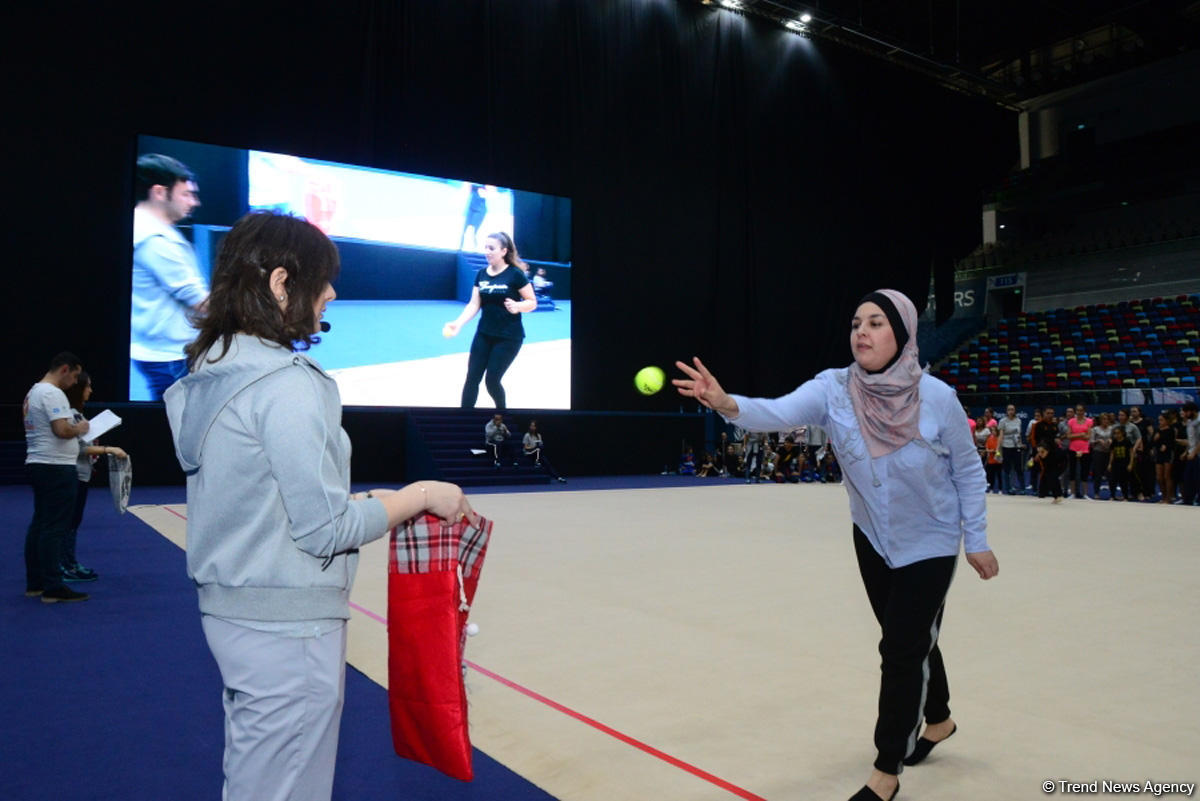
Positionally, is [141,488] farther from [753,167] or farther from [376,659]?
[753,167]

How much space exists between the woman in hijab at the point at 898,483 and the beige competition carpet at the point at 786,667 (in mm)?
355

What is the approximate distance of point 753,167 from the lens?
20.4 m

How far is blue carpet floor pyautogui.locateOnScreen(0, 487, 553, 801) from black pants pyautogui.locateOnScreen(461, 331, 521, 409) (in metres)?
10.0

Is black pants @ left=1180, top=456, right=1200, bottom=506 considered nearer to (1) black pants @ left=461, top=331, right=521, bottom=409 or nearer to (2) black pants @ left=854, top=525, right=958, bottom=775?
(1) black pants @ left=461, top=331, right=521, bottom=409

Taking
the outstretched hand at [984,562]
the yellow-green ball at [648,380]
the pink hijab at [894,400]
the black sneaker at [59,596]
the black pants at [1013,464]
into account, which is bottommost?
the black sneaker at [59,596]

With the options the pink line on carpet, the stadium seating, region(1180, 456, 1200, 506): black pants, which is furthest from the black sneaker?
the stadium seating

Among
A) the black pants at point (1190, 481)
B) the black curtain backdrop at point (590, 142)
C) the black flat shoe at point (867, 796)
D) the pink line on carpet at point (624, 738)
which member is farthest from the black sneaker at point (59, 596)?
the black pants at point (1190, 481)

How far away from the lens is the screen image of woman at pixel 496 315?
49.7ft

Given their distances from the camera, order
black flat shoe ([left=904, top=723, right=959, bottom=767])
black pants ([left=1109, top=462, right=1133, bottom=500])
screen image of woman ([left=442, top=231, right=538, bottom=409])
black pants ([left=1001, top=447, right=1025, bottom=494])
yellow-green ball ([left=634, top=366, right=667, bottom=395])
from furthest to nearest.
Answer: screen image of woman ([left=442, top=231, right=538, bottom=409]), yellow-green ball ([left=634, top=366, right=667, bottom=395]), black pants ([left=1001, top=447, right=1025, bottom=494]), black pants ([left=1109, top=462, right=1133, bottom=500]), black flat shoe ([left=904, top=723, right=959, bottom=767])

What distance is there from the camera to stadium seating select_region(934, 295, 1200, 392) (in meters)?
20.2

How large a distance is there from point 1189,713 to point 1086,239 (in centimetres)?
2655

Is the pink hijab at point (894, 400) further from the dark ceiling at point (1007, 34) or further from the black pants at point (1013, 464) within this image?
the dark ceiling at point (1007, 34)

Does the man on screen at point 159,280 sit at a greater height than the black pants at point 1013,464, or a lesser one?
greater

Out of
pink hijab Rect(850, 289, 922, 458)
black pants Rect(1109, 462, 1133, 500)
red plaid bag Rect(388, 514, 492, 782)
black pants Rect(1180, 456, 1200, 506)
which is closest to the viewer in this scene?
red plaid bag Rect(388, 514, 492, 782)
